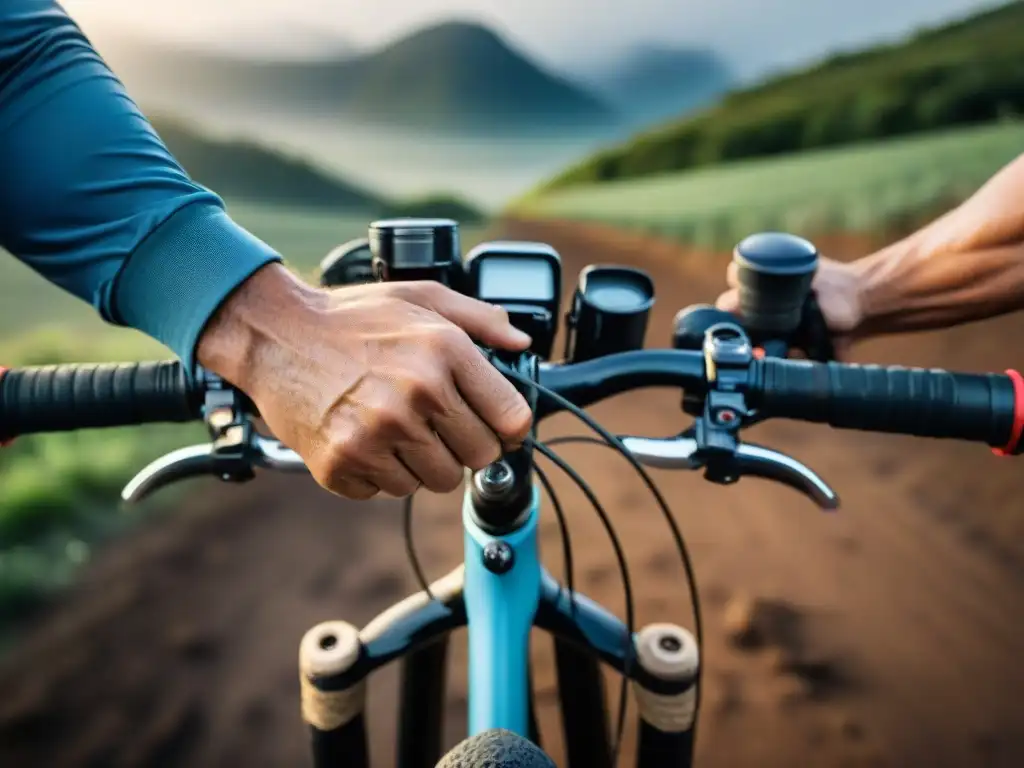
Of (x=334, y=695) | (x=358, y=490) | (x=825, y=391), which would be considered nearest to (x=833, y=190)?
(x=825, y=391)

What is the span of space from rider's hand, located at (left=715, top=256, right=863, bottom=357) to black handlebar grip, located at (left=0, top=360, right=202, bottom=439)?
2.87ft

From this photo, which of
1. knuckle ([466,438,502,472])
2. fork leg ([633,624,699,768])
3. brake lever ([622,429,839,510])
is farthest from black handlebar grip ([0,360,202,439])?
fork leg ([633,624,699,768])

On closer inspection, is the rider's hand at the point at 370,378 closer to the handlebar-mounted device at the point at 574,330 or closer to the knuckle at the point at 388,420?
the knuckle at the point at 388,420

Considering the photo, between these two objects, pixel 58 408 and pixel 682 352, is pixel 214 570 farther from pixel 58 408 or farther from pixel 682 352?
pixel 682 352

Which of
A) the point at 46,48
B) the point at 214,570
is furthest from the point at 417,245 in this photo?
the point at 214,570

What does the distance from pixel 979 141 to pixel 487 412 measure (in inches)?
404

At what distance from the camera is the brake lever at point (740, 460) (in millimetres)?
996

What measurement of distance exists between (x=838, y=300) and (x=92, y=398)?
1.21m

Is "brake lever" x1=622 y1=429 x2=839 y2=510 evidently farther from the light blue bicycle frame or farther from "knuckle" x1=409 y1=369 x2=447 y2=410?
"knuckle" x1=409 y1=369 x2=447 y2=410

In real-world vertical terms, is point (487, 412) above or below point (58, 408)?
above

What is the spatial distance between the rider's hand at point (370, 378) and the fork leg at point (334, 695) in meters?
0.56

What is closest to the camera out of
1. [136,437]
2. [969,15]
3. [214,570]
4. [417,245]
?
[417,245]

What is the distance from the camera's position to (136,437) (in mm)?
4281

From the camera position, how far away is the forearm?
1303 mm
